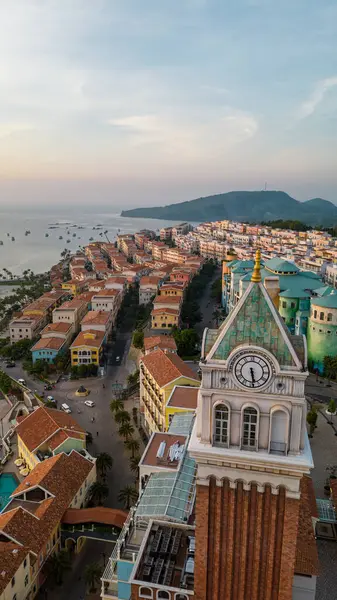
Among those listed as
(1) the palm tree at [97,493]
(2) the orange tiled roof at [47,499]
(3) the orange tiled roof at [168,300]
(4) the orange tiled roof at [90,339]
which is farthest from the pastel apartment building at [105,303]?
(1) the palm tree at [97,493]

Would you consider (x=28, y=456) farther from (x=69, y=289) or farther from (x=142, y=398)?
(x=69, y=289)

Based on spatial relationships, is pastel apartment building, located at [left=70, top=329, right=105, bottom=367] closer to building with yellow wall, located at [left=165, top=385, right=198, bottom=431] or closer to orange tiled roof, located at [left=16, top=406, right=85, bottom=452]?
orange tiled roof, located at [left=16, top=406, right=85, bottom=452]

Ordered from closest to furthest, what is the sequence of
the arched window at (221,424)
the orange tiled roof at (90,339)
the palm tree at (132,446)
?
the arched window at (221,424) < the palm tree at (132,446) < the orange tiled roof at (90,339)

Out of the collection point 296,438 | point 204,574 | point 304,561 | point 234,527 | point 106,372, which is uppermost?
point 296,438

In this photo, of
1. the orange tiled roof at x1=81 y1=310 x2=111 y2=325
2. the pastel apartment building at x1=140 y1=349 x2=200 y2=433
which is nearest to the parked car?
the pastel apartment building at x1=140 y1=349 x2=200 y2=433

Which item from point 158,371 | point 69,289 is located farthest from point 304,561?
point 69,289

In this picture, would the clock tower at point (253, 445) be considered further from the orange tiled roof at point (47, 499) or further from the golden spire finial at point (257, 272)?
the orange tiled roof at point (47, 499)
